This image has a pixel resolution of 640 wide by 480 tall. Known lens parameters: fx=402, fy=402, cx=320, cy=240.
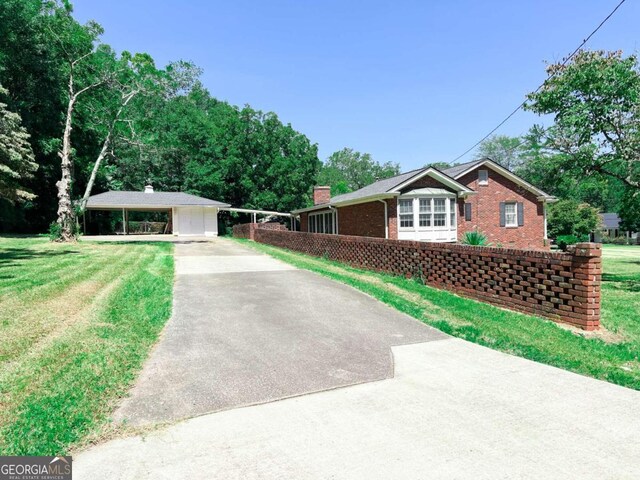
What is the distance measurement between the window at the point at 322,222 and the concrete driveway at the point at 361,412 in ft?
Result: 66.6

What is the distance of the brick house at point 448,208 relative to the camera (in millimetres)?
19859

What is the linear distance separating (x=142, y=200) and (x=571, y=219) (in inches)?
1349

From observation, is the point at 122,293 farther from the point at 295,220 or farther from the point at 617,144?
the point at 295,220

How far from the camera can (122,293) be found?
7.83 m

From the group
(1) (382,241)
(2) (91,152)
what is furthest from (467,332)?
(2) (91,152)

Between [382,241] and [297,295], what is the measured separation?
4.54 meters

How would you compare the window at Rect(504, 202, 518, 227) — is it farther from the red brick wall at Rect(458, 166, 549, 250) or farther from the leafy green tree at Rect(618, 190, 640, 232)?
the leafy green tree at Rect(618, 190, 640, 232)

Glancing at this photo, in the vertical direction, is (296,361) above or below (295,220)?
below

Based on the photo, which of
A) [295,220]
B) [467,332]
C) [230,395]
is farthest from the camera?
[295,220]

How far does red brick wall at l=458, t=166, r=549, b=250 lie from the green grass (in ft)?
43.5

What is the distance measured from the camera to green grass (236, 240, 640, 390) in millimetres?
4695

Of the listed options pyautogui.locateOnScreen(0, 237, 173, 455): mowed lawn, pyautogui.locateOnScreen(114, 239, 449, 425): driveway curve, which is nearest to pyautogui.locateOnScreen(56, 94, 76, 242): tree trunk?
pyautogui.locateOnScreen(0, 237, 173, 455): mowed lawn

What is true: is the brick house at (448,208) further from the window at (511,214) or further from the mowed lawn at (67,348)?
the mowed lawn at (67,348)

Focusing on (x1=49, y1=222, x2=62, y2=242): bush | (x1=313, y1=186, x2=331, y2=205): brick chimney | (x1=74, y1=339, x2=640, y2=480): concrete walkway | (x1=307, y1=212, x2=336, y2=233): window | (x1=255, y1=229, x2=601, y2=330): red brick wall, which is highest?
(x1=313, y1=186, x2=331, y2=205): brick chimney
